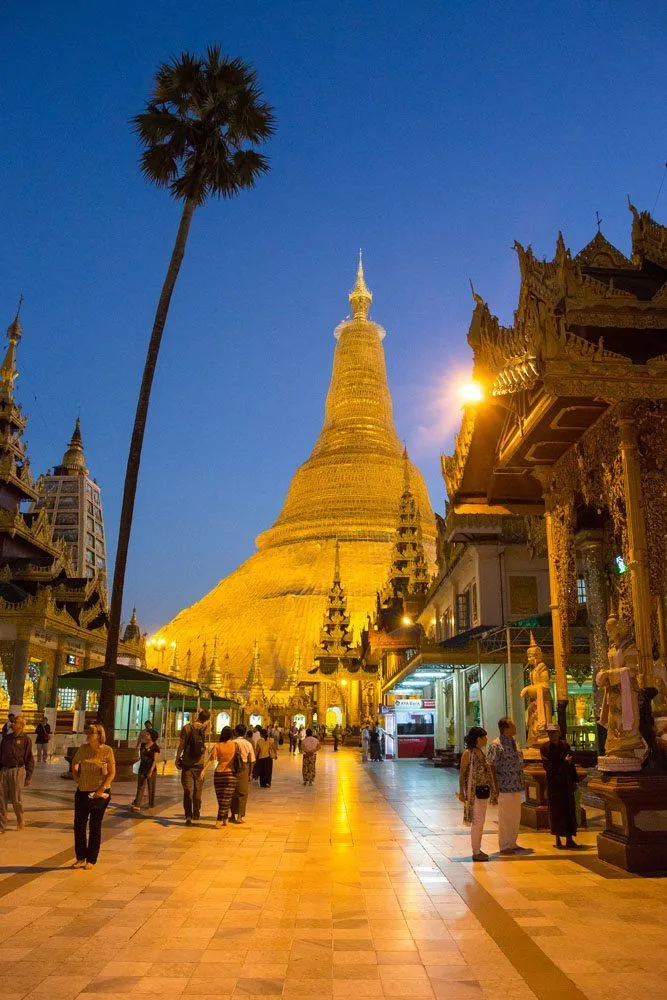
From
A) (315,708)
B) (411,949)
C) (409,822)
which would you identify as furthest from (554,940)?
(315,708)

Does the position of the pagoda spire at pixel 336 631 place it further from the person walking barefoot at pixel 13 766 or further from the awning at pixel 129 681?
the person walking barefoot at pixel 13 766

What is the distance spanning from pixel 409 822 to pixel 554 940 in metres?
7.47

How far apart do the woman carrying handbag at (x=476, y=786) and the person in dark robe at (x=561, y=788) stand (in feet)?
3.81

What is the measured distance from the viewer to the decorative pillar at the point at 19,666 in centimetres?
3072

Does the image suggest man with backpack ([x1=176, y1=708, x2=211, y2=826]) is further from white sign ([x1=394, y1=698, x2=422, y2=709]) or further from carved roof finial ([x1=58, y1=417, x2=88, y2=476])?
carved roof finial ([x1=58, y1=417, x2=88, y2=476])

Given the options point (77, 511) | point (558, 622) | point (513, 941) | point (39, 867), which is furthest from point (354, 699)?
point (513, 941)

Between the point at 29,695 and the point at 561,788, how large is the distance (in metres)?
26.2

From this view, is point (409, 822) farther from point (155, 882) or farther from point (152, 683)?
point (152, 683)

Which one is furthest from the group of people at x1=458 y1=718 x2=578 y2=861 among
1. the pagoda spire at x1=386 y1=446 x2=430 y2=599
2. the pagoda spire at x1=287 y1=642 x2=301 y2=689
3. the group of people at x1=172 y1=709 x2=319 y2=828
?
the pagoda spire at x1=287 y1=642 x2=301 y2=689

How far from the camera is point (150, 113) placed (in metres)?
16.3

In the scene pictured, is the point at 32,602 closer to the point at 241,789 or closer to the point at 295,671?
the point at 241,789

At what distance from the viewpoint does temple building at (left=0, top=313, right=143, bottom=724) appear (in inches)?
1234

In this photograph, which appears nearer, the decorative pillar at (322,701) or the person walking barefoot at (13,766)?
the person walking barefoot at (13,766)

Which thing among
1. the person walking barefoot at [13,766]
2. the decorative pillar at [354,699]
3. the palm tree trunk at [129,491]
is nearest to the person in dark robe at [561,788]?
the person walking barefoot at [13,766]
